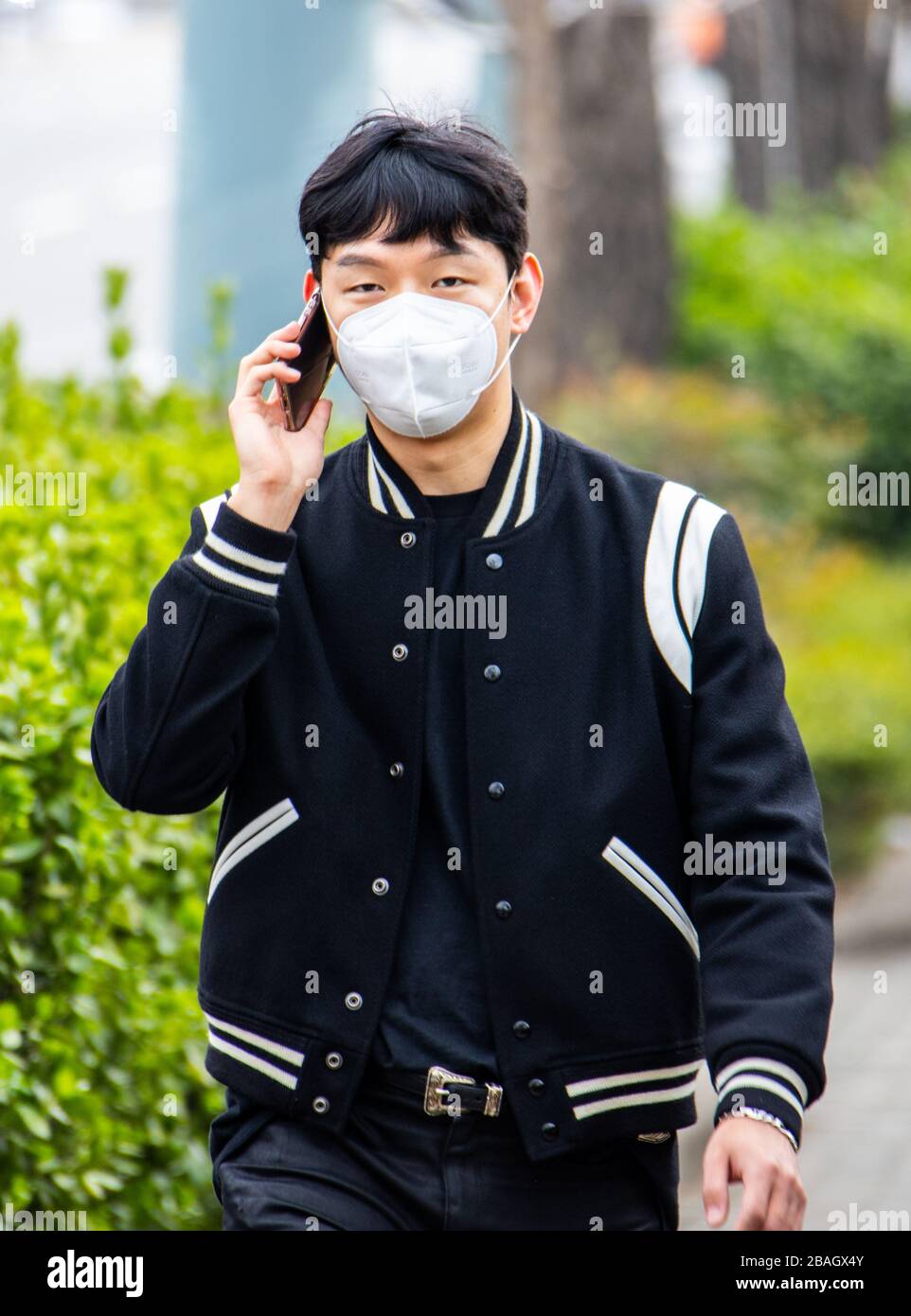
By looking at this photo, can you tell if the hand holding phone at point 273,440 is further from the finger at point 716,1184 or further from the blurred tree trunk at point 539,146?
the blurred tree trunk at point 539,146

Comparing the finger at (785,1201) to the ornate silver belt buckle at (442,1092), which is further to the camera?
the ornate silver belt buckle at (442,1092)

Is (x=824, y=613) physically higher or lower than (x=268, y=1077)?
higher

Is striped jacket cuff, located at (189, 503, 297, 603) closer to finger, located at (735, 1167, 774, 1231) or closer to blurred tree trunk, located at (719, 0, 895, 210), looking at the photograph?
finger, located at (735, 1167, 774, 1231)

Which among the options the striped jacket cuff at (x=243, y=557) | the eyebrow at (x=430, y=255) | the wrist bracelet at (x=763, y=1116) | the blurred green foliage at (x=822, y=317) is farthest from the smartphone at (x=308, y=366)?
the blurred green foliage at (x=822, y=317)

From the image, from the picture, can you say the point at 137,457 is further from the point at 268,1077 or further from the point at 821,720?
the point at 821,720

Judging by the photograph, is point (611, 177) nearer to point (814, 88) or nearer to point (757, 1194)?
point (814, 88)

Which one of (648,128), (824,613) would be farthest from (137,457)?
(648,128)

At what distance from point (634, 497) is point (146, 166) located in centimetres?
2257

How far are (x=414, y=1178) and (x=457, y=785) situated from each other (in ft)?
1.68

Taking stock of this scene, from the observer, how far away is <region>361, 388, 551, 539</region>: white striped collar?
2.71m

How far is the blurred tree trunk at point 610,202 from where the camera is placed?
1360 centimetres

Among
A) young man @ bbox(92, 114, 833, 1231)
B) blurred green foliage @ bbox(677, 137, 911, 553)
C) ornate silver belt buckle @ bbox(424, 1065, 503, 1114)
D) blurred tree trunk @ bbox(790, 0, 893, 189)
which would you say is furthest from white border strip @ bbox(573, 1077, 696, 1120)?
blurred tree trunk @ bbox(790, 0, 893, 189)

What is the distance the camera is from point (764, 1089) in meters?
2.39

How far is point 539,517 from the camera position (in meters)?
2.71
